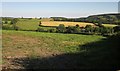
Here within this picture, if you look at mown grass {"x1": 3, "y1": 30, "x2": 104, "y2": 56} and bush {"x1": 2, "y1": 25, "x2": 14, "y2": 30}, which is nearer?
mown grass {"x1": 3, "y1": 30, "x2": 104, "y2": 56}

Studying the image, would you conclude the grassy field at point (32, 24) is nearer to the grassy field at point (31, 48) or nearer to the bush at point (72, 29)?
the bush at point (72, 29)

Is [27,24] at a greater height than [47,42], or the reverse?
[27,24]

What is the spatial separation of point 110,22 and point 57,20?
1443 centimetres

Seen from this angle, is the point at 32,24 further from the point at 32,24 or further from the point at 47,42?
the point at 47,42

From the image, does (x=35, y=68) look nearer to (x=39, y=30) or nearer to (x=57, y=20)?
(x=39, y=30)

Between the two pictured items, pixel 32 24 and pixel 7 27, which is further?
pixel 32 24

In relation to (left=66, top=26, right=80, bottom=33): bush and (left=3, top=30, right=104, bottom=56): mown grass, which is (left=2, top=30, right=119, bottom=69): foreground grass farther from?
(left=66, top=26, right=80, bottom=33): bush

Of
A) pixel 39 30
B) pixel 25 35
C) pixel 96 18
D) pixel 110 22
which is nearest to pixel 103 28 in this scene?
pixel 110 22

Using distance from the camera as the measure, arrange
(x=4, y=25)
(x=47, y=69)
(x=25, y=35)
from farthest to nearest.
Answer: (x=4, y=25)
(x=25, y=35)
(x=47, y=69)

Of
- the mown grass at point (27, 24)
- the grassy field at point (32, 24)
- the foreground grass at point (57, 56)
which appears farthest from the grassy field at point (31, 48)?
the grassy field at point (32, 24)

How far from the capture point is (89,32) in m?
49.0

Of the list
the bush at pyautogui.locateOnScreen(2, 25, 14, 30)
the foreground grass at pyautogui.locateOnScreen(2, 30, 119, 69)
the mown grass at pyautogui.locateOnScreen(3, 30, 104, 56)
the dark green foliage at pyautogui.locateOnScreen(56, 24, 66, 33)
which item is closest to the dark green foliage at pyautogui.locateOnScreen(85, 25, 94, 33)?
the dark green foliage at pyautogui.locateOnScreen(56, 24, 66, 33)

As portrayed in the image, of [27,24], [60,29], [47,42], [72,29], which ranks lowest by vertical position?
[47,42]

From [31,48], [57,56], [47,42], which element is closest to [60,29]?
[47,42]
